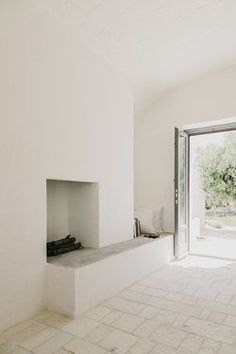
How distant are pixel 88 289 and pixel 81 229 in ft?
3.22

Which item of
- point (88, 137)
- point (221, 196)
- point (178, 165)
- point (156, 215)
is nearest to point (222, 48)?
point (178, 165)

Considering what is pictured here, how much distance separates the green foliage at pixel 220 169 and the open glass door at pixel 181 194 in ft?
15.2

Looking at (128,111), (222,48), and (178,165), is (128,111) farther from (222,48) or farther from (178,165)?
(222,48)

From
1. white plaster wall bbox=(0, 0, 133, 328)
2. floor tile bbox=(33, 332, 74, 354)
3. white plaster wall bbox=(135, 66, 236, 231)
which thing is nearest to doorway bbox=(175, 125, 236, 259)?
white plaster wall bbox=(135, 66, 236, 231)

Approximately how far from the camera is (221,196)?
31.1 ft

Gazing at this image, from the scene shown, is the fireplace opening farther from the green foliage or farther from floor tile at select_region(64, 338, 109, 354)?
the green foliage

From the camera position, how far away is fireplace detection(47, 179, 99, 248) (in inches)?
128

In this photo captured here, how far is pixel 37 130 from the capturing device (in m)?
2.49

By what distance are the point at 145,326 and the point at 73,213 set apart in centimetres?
169

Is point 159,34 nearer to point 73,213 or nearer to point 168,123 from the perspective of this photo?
point 168,123

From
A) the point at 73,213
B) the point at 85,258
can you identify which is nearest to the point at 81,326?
the point at 85,258

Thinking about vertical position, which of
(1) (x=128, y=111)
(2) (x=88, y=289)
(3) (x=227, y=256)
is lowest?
(3) (x=227, y=256)

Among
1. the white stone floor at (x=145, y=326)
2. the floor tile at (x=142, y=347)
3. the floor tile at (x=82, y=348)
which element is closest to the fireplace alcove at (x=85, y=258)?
the white stone floor at (x=145, y=326)

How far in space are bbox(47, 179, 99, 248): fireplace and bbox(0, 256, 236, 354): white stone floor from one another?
846 mm
